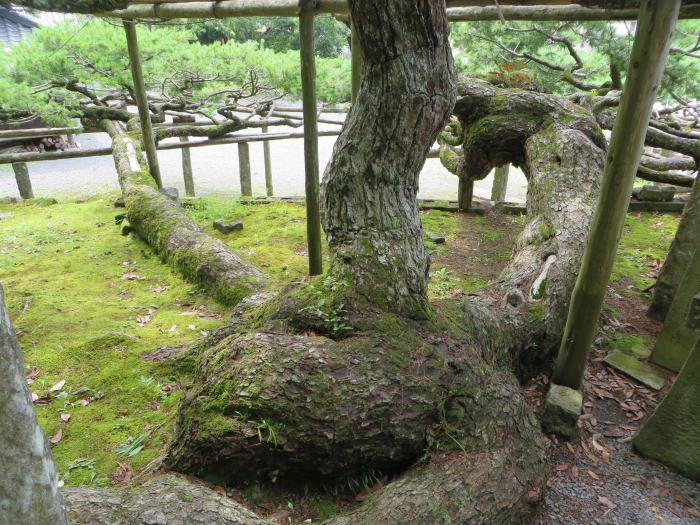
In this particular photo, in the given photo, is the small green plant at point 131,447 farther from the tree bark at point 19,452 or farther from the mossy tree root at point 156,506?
the tree bark at point 19,452

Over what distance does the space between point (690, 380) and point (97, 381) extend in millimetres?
3969

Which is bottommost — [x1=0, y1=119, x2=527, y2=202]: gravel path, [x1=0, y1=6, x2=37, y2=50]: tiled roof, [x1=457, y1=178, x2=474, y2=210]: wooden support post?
[x1=0, y1=119, x2=527, y2=202]: gravel path

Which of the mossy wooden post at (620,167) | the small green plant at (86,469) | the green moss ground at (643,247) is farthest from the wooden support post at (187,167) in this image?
the mossy wooden post at (620,167)

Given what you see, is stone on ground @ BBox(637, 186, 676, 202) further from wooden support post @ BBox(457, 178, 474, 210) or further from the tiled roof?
the tiled roof

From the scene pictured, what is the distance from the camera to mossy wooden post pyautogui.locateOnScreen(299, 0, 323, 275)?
3607 millimetres

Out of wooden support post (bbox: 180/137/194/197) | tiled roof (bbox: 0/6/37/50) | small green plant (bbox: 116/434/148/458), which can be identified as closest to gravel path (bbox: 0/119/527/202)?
wooden support post (bbox: 180/137/194/197)

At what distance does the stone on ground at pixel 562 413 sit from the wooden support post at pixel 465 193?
4.58 m

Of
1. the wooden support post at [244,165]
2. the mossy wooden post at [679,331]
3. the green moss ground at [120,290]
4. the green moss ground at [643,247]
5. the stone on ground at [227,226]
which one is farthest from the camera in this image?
the wooden support post at [244,165]

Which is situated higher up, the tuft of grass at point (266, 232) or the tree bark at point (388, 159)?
the tree bark at point (388, 159)

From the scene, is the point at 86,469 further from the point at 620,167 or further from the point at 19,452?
the point at 620,167

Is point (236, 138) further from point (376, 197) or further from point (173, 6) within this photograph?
point (376, 197)

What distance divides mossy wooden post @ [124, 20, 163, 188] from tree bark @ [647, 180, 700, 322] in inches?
250

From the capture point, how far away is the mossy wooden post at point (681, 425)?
2.60 m

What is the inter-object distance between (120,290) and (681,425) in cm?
508
